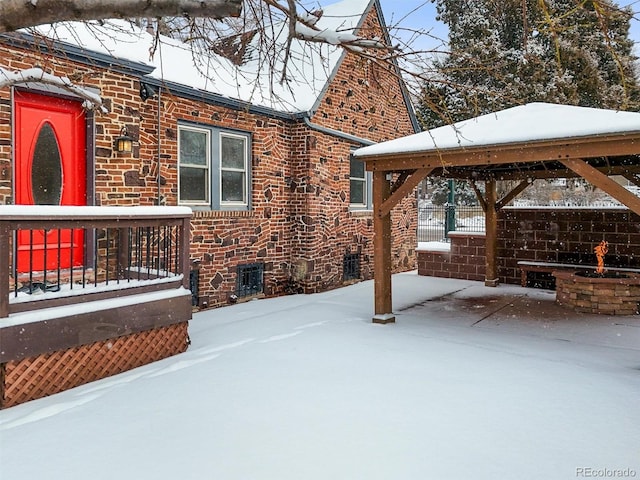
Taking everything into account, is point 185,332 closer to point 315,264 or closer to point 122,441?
point 122,441

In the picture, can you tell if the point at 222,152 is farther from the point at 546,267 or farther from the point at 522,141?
the point at 546,267

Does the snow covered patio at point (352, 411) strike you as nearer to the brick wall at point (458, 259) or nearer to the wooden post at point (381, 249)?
the wooden post at point (381, 249)

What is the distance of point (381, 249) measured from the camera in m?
7.01

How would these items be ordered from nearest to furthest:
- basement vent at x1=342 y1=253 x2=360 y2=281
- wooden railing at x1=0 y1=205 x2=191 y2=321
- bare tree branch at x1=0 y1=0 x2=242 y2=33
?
1. bare tree branch at x1=0 y1=0 x2=242 y2=33
2. wooden railing at x1=0 y1=205 x2=191 y2=321
3. basement vent at x1=342 y1=253 x2=360 y2=281

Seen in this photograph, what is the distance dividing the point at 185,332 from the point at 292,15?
3.64 metres

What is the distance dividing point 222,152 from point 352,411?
5756 millimetres

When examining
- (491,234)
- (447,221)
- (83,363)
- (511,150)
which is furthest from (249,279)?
(447,221)

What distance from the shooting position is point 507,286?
10.5 m

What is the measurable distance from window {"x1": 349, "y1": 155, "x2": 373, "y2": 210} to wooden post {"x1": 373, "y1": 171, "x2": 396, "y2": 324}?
439 cm

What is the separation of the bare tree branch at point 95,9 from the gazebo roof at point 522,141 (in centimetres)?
255

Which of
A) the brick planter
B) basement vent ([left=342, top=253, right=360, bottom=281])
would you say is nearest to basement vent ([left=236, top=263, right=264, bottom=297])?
basement vent ([left=342, top=253, right=360, bottom=281])

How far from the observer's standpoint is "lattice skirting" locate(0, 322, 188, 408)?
160 inches

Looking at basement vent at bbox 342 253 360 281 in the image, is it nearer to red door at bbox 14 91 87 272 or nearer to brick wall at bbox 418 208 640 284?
brick wall at bbox 418 208 640 284

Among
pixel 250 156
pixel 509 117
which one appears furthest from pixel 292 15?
pixel 250 156
